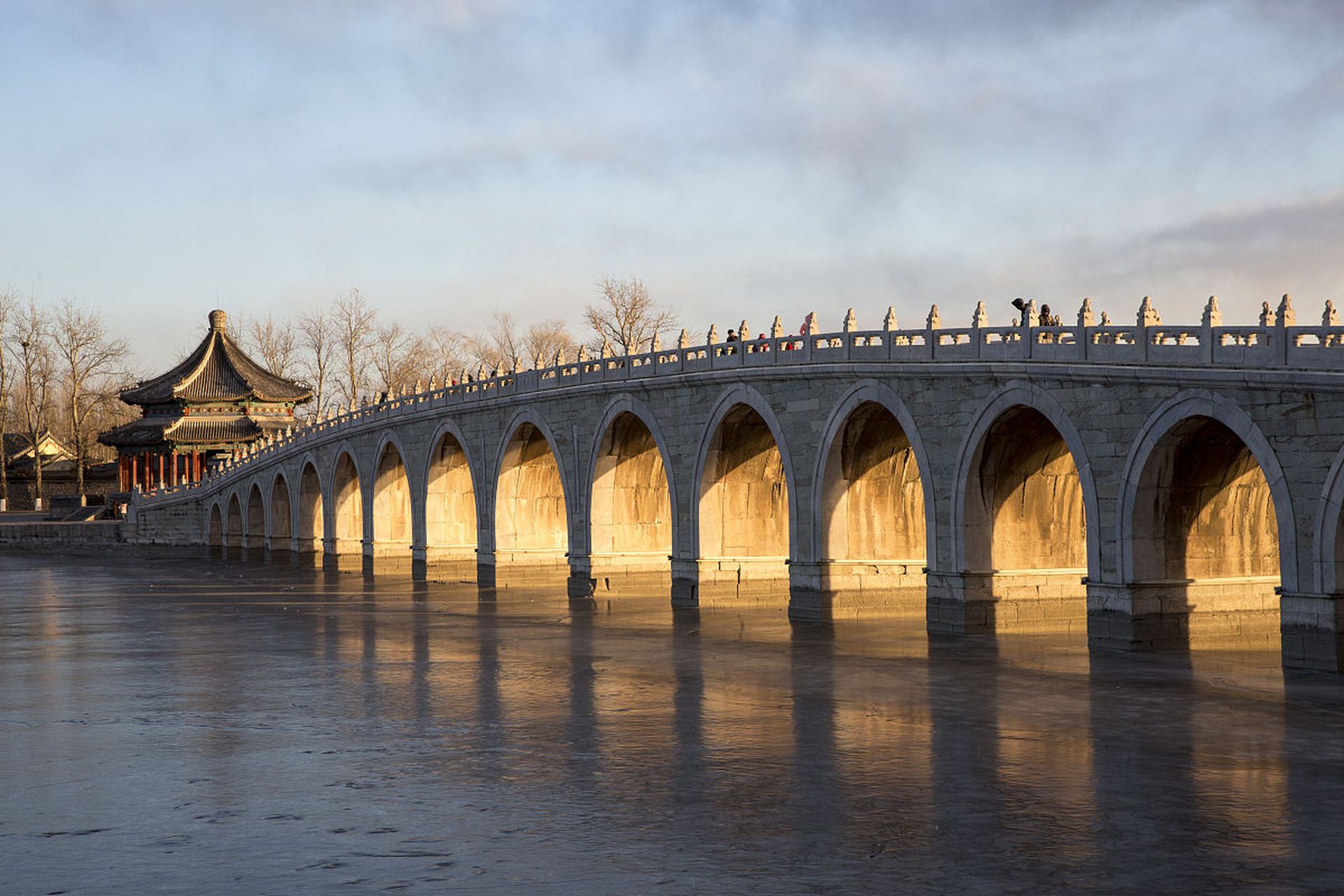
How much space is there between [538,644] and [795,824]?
634 inches

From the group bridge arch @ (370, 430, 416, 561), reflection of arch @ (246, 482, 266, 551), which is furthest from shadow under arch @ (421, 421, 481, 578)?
reflection of arch @ (246, 482, 266, 551)

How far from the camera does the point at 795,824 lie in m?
12.7

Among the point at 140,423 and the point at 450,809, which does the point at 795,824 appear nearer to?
the point at 450,809

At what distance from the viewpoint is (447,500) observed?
51062 mm

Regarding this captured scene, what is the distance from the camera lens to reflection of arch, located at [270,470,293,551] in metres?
67.0

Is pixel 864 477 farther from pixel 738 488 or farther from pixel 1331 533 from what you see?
pixel 1331 533

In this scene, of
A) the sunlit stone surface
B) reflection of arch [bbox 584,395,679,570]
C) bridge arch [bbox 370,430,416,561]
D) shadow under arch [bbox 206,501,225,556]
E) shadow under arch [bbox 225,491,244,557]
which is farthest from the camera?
shadow under arch [bbox 206,501,225,556]

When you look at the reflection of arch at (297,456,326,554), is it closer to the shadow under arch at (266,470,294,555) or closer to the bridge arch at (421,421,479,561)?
the shadow under arch at (266,470,294,555)

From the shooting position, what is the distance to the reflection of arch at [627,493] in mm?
40344

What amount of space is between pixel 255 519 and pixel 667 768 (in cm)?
5910

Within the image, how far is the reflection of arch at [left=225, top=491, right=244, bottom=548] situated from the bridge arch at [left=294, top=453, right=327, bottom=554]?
10.2m

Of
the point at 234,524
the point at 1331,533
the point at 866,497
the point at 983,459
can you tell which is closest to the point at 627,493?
the point at 866,497

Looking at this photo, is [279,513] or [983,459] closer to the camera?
[983,459]

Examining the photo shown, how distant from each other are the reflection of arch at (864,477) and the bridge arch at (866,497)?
0.6 inches
